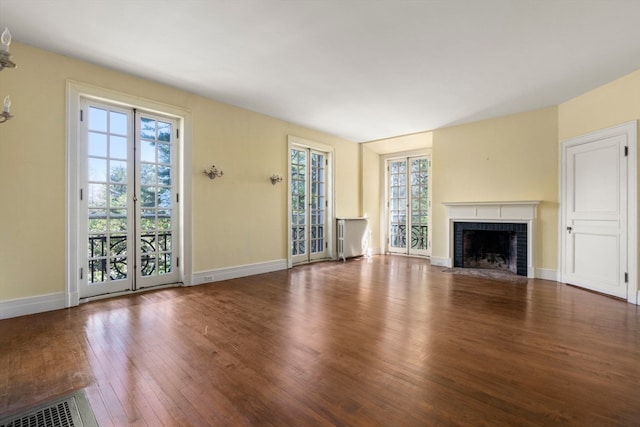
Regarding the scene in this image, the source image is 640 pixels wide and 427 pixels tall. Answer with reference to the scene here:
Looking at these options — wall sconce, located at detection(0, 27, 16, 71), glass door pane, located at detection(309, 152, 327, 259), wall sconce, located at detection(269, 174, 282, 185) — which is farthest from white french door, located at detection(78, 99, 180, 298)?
glass door pane, located at detection(309, 152, 327, 259)

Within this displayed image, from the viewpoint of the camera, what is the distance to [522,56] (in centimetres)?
329

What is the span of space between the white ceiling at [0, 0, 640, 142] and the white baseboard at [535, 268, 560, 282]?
2740 millimetres

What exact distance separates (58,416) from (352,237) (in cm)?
→ 582

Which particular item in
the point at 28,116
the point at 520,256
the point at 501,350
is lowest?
the point at 501,350

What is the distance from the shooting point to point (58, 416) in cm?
159

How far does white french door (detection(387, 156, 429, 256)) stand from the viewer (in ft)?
23.8

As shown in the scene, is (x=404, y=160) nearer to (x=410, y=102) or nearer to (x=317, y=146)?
(x=317, y=146)

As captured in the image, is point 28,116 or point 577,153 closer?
point 28,116

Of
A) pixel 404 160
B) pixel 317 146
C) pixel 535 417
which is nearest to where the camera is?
pixel 535 417

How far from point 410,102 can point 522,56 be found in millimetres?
1624

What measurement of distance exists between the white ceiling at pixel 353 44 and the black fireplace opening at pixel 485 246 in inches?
88.3

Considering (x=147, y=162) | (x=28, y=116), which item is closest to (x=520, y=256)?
(x=147, y=162)

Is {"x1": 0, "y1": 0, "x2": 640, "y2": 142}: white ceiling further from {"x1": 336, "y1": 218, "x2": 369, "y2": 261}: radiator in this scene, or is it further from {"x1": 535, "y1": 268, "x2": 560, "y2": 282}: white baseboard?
{"x1": 336, "y1": 218, "x2": 369, "y2": 261}: radiator

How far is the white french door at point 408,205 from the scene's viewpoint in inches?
285
